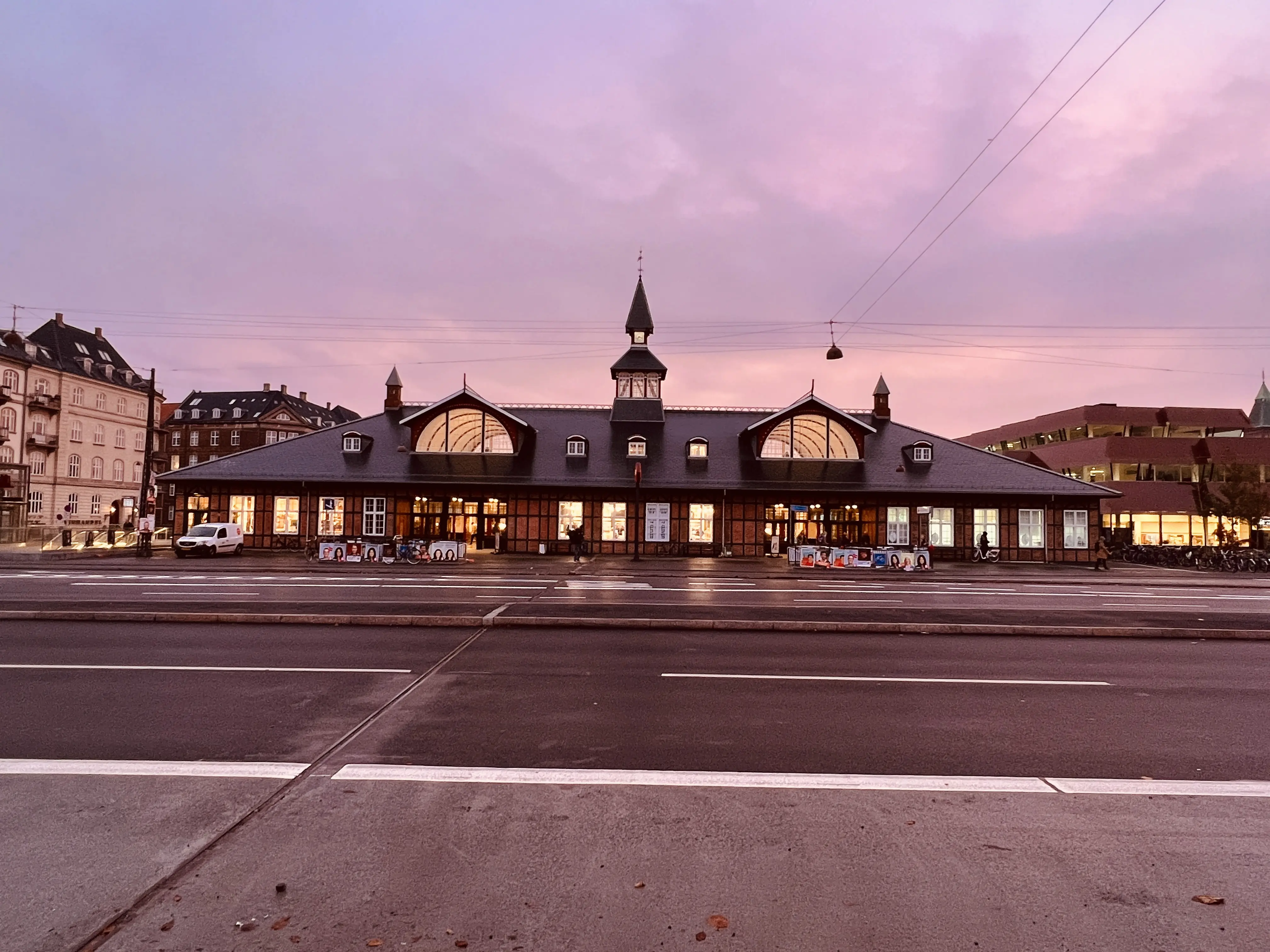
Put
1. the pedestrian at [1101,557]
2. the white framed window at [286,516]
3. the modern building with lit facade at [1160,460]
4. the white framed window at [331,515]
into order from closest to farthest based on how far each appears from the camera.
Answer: the pedestrian at [1101,557], the white framed window at [286,516], the white framed window at [331,515], the modern building with lit facade at [1160,460]

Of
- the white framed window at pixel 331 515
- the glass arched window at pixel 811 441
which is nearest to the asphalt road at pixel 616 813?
the white framed window at pixel 331 515

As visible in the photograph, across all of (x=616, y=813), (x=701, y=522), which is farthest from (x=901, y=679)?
(x=701, y=522)

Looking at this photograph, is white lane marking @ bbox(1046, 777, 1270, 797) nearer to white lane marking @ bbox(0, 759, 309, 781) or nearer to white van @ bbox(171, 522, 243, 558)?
white lane marking @ bbox(0, 759, 309, 781)

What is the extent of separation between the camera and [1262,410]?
62.9 meters

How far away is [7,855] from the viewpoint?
13.6 ft

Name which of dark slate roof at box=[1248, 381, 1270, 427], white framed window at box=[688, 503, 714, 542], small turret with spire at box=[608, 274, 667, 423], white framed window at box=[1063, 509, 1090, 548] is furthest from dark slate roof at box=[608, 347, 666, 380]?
dark slate roof at box=[1248, 381, 1270, 427]

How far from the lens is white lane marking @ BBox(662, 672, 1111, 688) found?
8797 millimetres

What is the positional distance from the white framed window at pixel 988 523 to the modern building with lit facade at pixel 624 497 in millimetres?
83

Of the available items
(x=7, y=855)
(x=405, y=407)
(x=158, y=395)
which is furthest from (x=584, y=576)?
(x=158, y=395)

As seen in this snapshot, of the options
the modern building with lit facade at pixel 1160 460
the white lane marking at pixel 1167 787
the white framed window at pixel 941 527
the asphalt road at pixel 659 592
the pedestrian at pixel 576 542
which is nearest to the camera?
the white lane marking at pixel 1167 787

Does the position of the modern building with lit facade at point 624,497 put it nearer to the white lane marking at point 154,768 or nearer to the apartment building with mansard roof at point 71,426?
the apartment building with mansard roof at point 71,426

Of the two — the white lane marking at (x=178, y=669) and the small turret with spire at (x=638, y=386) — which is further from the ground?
the small turret with spire at (x=638, y=386)

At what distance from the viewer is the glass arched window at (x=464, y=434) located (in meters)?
37.7

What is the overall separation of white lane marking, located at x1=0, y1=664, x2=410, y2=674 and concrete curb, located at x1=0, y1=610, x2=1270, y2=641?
3.40 meters
